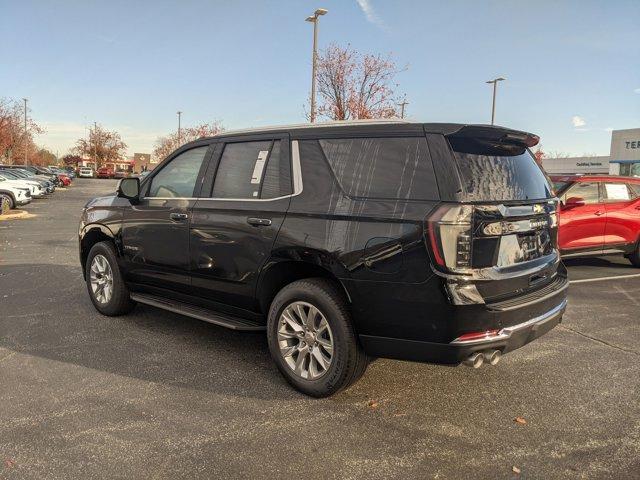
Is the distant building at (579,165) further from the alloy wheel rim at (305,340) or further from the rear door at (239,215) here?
the alloy wheel rim at (305,340)

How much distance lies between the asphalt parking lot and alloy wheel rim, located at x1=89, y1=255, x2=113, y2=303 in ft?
1.21

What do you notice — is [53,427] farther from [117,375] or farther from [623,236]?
[623,236]

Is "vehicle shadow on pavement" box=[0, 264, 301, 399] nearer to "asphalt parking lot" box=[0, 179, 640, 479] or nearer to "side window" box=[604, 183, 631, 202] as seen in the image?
"asphalt parking lot" box=[0, 179, 640, 479]

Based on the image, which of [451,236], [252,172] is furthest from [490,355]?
[252,172]

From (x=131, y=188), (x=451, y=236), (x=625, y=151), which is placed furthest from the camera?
(x=625, y=151)

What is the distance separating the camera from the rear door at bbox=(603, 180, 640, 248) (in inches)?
346

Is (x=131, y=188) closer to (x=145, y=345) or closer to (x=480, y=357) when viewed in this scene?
(x=145, y=345)

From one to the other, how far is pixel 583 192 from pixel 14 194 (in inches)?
792

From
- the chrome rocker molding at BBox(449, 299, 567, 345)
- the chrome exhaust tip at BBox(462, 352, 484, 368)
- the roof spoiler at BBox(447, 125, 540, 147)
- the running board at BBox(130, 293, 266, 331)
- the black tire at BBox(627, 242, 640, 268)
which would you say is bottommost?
the black tire at BBox(627, 242, 640, 268)

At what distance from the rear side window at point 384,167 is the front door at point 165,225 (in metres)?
1.53

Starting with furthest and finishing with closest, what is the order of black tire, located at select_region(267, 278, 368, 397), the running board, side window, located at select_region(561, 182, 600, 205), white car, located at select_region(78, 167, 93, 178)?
white car, located at select_region(78, 167, 93, 178) < side window, located at select_region(561, 182, 600, 205) < the running board < black tire, located at select_region(267, 278, 368, 397)

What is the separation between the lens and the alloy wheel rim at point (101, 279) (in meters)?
5.43

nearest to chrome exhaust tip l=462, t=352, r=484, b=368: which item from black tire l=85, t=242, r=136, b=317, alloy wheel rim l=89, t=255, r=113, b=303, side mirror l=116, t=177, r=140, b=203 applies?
side mirror l=116, t=177, r=140, b=203

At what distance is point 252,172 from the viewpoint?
412 cm
